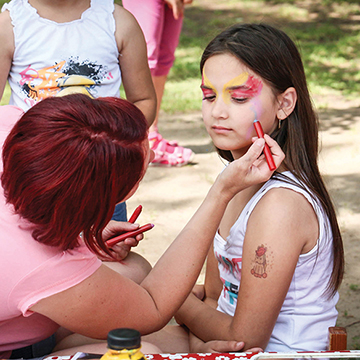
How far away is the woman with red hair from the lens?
1332mm

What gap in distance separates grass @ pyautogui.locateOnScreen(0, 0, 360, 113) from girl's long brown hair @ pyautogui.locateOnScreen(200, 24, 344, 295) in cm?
215

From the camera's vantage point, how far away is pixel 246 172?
5.27 feet

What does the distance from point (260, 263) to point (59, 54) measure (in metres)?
1.34

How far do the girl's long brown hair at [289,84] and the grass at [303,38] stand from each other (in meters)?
2.15

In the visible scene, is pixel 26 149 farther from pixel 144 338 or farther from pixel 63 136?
pixel 144 338

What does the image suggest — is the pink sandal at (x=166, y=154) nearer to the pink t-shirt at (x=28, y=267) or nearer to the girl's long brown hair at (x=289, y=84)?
the girl's long brown hair at (x=289, y=84)

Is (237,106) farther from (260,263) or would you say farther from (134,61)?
(134,61)

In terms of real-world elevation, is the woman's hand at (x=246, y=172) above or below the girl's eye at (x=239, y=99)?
below

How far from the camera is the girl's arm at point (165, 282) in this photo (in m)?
1.44

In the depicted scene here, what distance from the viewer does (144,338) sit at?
6.48 feet

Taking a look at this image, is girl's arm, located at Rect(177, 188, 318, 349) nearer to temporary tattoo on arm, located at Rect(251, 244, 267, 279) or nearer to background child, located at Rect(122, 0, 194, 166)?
temporary tattoo on arm, located at Rect(251, 244, 267, 279)

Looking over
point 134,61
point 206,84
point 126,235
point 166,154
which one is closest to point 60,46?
point 134,61

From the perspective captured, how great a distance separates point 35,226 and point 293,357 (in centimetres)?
70

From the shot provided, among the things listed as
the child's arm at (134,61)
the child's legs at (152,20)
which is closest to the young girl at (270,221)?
the child's arm at (134,61)
